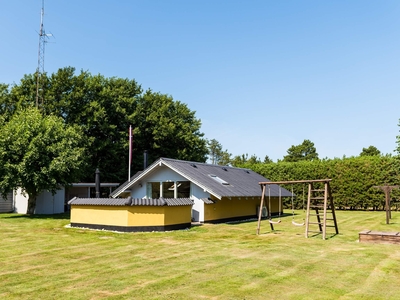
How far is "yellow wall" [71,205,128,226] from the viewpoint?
16.3 meters

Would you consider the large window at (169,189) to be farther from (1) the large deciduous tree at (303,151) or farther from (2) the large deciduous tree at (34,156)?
(1) the large deciduous tree at (303,151)

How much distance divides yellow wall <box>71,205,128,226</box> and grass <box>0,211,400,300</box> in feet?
5.09

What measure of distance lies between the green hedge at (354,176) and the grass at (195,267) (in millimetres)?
17814

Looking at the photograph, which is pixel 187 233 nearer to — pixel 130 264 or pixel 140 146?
pixel 130 264

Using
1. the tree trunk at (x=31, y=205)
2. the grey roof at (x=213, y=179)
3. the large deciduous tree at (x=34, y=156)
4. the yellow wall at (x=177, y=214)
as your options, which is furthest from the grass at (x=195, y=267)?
the tree trunk at (x=31, y=205)

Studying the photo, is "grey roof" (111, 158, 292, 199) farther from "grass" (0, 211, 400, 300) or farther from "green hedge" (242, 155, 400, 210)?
"green hedge" (242, 155, 400, 210)

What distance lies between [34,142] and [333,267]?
19975mm

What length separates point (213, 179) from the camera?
71.1ft

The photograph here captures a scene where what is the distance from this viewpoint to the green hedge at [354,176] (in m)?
29.7

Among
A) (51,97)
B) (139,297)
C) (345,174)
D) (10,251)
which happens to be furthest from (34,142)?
(345,174)

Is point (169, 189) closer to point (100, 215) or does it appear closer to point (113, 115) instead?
point (100, 215)

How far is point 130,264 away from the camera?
936 centimetres

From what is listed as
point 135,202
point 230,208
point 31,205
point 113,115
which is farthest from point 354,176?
point 31,205

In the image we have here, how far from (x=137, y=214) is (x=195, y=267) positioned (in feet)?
25.3
